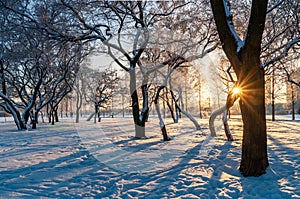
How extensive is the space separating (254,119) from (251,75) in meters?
0.83

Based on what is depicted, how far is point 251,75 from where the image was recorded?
4.29 m

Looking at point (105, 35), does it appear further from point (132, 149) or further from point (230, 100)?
point (230, 100)

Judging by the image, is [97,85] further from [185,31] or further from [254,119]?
[254,119]

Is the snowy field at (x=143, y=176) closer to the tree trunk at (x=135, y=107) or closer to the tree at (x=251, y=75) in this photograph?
the tree at (x=251, y=75)

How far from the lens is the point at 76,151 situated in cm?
785

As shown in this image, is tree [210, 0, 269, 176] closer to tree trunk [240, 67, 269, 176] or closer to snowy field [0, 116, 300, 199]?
tree trunk [240, 67, 269, 176]

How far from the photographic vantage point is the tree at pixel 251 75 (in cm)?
418

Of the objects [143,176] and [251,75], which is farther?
[143,176]

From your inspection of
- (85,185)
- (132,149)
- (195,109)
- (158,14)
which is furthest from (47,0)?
(195,109)

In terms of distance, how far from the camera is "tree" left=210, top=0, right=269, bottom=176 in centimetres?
418

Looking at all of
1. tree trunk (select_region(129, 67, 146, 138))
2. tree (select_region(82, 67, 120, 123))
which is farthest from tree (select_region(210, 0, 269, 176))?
tree (select_region(82, 67, 120, 123))

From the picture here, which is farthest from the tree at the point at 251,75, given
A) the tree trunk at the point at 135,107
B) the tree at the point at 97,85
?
the tree at the point at 97,85

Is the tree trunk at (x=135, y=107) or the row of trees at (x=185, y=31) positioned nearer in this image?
the row of trees at (x=185, y=31)

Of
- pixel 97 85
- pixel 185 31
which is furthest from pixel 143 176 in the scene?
pixel 97 85
